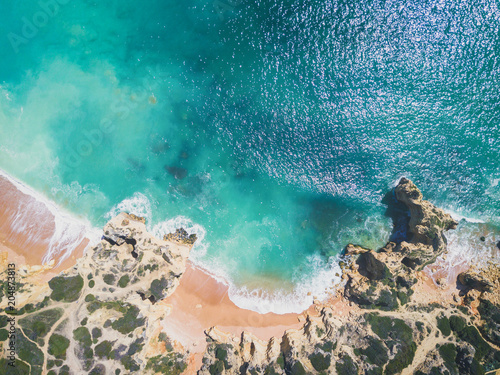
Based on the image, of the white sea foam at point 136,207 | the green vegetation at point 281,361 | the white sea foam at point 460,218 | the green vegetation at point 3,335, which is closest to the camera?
the green vegetation at point 3,335

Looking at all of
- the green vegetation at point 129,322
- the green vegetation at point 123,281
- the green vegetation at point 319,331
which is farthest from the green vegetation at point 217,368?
the green vegetation at point 123,281

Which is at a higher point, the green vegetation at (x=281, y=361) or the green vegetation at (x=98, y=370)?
the green vegetation at (x=281, y=361)

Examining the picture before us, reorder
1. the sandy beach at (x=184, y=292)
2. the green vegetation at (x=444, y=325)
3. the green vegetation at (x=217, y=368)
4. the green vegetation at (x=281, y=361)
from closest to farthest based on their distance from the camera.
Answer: the green vegetation at (x=281, y=361) → the green vegetation at (x=217, y=368) → the green vegetation at (x=444, y=325) → the sandy beach at (x=184, y=292)

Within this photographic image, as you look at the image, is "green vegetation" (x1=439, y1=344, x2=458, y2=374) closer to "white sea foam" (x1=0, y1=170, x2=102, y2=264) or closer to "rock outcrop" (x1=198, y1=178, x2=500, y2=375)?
"rock outcrop" (x1=198, y1=178, x2=500, y2=375)

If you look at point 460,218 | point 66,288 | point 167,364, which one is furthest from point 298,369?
point 460,218

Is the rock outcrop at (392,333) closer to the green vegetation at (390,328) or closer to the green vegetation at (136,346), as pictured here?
the green vegetation at (390,328)

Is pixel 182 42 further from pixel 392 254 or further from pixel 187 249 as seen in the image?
pixel 392 254

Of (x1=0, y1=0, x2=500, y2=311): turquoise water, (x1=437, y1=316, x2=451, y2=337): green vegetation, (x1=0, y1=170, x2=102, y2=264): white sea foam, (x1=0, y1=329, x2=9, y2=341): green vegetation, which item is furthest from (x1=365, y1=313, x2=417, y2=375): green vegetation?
(x1=0, y1=329, x2=9, y2=341): green vegetation
